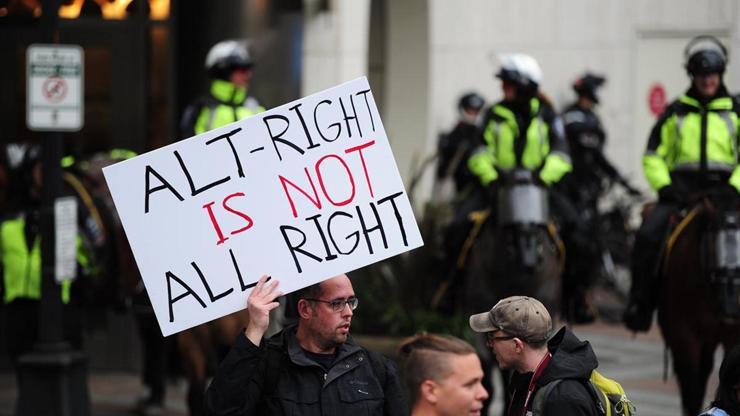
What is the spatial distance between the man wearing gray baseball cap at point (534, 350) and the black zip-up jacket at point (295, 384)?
40 centimetres

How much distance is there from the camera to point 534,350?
5.41m

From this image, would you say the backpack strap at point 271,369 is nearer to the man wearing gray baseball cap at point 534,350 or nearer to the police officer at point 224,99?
the man wearing gray baseball cap at point 534,350

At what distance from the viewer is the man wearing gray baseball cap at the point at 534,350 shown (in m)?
5.29

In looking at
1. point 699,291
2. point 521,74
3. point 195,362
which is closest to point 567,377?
point 699,291

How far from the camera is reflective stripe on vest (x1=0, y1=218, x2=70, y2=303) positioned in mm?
11891

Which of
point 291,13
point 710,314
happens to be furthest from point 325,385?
point 291,13

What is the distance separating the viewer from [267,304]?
5582 millimetres

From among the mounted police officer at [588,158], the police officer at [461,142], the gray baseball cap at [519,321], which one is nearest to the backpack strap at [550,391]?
the gray baseball cap at [519,321]

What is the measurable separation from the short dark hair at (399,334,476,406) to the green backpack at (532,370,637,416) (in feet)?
1.02

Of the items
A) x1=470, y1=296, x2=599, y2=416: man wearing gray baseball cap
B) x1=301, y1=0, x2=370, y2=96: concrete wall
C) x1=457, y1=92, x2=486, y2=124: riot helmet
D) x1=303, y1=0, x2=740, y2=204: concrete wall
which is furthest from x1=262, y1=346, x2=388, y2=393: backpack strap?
x1=303, y1=0, x2=740, y2=204: concrete wall

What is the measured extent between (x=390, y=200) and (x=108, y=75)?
30.7 ft

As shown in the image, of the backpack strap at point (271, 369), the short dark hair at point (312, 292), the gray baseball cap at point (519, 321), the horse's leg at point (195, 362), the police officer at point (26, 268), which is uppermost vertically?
the short dark hair at point (312, 292)

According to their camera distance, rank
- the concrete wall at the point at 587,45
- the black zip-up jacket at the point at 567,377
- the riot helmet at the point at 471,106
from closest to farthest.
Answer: the black zip-up jacket at the point at 567,377, the riot helmet at the point at 471,106, the concrete wall at the point at 587,45

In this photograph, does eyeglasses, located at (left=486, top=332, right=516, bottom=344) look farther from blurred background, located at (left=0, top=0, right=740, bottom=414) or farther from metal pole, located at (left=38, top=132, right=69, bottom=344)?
blurred background, located at (left=0, top=0, right=740, bottom=414)
